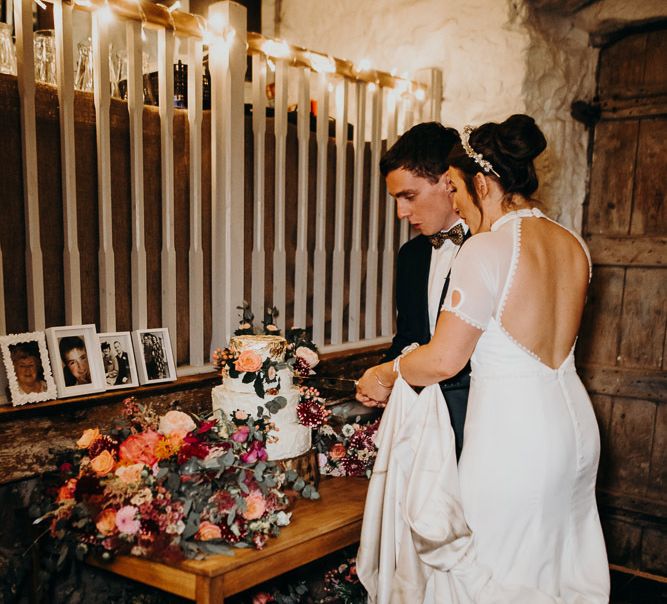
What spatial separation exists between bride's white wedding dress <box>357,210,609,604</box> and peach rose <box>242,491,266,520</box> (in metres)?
0.42

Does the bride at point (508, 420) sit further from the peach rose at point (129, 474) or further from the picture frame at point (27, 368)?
the picture frame at point (27, 368)

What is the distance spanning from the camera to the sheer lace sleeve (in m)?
1.76

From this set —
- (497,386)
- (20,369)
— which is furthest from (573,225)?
(20,369)

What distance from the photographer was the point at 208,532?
1.87m

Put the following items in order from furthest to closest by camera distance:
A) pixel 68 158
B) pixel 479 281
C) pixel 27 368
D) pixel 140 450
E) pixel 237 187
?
1. pixel 237 187
2. pixel 68 158
3. pixel 27 368
4. pixel 140 450
5. pixel 479 281

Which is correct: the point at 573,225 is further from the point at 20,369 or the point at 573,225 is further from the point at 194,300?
the point at 20,369

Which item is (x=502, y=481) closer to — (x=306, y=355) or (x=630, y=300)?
(x=306, y=355)

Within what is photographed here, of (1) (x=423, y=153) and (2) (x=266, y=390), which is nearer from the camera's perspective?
(2) (x=266, y=390)

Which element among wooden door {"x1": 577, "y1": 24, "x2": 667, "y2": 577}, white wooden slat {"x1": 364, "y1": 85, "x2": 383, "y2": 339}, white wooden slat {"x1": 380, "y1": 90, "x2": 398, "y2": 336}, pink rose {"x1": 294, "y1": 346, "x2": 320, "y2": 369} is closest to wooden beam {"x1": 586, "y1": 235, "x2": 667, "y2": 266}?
wooden door {"x1": 577, "y1": 24, "x2": 667, "y2": 577}

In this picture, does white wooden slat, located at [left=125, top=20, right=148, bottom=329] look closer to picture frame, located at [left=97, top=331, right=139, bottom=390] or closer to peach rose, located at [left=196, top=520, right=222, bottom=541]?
picture frame, located at [left=97, top=331, right=139, bottom=390]

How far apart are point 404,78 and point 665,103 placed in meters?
1.32

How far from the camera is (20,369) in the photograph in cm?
208

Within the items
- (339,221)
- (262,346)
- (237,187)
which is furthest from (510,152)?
(339,221)

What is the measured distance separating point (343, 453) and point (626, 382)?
1.77 m
